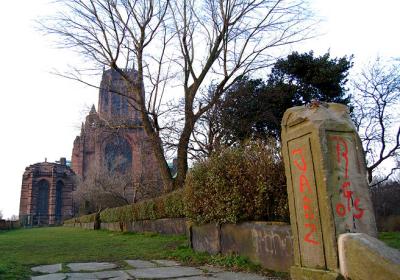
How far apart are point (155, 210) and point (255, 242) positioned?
7.36m

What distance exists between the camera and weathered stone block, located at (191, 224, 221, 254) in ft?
20.4

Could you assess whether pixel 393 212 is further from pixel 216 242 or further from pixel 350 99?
pixel 216 242

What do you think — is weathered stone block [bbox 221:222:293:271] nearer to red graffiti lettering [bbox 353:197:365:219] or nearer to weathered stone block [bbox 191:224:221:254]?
weathered stone block [bbox 191:224:221:254]

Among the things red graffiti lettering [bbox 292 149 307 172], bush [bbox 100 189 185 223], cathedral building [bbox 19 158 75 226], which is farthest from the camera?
cathedral building [bbox 19 158 75 226]

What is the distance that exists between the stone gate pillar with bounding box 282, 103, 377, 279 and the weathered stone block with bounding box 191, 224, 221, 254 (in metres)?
2.79

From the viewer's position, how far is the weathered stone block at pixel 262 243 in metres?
4.41

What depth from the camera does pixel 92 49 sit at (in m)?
14.4

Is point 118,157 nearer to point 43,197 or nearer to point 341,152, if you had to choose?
point 43,197

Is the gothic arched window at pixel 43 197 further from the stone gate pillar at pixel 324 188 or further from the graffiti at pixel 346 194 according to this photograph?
the graffiti at pixel 346 194

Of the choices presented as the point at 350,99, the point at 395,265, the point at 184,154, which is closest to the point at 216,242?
the point at 395,265

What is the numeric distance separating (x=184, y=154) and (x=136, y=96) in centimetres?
322

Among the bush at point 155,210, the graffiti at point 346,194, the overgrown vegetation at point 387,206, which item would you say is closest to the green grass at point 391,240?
the graffiti at point 346,194

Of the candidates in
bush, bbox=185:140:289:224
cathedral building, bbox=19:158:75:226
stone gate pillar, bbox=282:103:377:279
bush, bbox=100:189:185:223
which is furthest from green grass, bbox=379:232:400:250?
cathedral building, bbox=19:158:75:226

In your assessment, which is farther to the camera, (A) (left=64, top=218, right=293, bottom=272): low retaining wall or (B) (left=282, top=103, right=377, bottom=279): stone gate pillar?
(A) (left=64, top=218, right=293, bottom=272): low retaining wall
